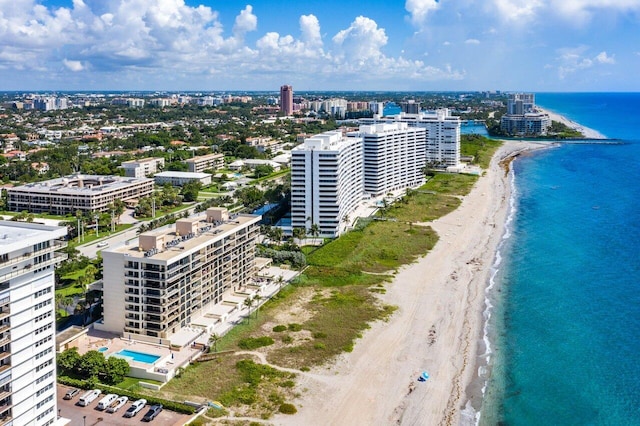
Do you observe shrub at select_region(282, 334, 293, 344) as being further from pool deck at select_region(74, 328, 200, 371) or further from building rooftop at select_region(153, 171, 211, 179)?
building rooftop at select_region(153, 171, 211, 179)

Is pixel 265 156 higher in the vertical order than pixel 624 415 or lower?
higher

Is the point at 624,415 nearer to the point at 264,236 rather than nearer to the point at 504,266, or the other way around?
the point at 504,266

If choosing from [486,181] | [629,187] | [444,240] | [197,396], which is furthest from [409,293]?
[629,187]

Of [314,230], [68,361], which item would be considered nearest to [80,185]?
[314,230]

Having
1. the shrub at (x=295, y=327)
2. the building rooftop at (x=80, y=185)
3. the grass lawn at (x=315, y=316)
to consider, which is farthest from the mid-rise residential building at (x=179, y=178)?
the shrub at (x=295, y=327)

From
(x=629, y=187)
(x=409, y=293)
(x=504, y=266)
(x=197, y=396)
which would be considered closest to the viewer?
(x=197, y=396)

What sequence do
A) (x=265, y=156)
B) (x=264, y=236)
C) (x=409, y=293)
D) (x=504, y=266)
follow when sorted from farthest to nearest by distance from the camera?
(x=265, y=156), (x=264, y=236), (x=504, y=266), (x=409, y=293)

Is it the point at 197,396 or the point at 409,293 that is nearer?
the point at 197,396
